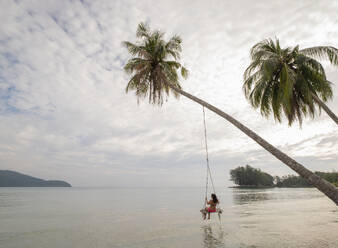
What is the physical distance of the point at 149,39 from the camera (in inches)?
552

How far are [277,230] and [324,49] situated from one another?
37.7ft

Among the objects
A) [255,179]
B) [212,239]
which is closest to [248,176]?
[255,179]

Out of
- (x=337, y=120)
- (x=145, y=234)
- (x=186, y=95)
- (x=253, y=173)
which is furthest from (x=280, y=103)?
(x=253, y=173)

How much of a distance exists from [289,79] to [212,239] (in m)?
9.61

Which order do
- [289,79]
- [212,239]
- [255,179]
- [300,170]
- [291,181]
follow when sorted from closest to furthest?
[300,170] → [289,79] → [212,239] → [255,179] → [291,181]

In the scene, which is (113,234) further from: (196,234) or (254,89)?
(254,89)

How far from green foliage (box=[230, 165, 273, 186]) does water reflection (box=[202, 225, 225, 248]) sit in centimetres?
12327

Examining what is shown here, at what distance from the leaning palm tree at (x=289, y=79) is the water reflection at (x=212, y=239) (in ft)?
24.8

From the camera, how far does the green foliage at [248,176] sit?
12838 cm

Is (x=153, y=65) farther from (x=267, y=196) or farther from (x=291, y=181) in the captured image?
(x=291, y=181)

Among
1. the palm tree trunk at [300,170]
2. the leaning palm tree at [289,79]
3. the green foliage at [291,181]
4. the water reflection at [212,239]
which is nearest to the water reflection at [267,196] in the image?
the water reflection at [212,239]

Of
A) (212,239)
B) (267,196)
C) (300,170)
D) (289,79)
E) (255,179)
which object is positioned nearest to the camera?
(300,170)

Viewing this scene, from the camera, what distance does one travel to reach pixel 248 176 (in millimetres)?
128125

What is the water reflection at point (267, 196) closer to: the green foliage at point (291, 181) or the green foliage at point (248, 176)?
the green foliage at point (248, 176)
